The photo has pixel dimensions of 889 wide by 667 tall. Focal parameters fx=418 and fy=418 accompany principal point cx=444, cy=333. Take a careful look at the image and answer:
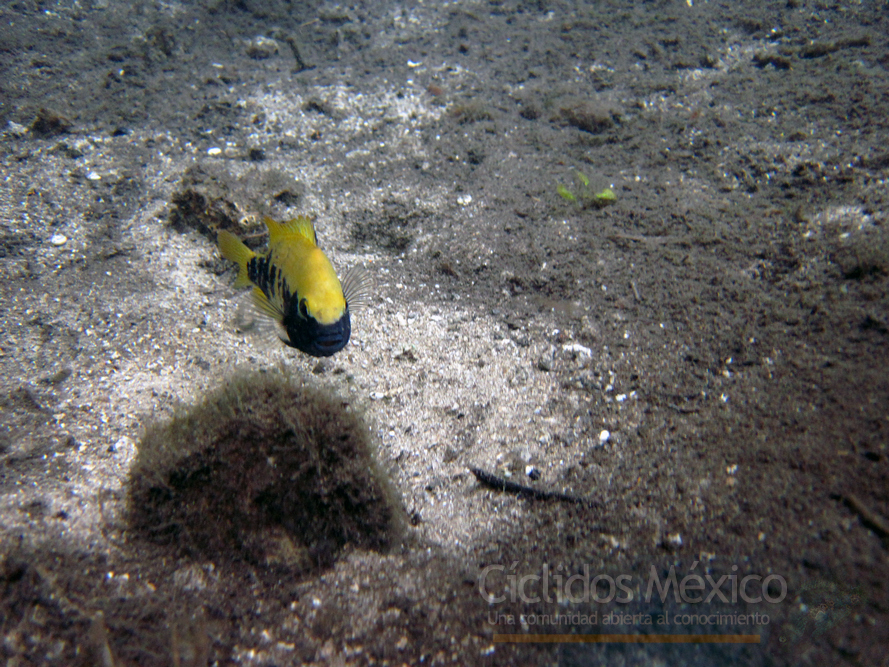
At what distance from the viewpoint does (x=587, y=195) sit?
189 inches

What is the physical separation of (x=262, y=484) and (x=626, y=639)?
210cm

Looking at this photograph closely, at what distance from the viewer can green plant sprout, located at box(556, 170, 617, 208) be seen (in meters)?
4.73

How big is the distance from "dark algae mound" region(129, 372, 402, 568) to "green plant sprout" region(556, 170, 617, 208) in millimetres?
3642

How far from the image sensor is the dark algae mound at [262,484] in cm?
247

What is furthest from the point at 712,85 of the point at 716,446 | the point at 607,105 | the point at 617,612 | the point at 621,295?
the point at 617,612

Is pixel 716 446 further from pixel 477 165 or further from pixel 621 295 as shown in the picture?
pixel 477 165

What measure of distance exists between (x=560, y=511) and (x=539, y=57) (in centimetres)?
804

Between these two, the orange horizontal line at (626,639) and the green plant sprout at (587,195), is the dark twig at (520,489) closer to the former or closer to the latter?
the orange horizontal line at (626,639)

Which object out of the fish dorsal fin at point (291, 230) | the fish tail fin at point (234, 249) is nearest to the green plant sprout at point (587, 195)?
the fish dorsal fin at point (291, 230)

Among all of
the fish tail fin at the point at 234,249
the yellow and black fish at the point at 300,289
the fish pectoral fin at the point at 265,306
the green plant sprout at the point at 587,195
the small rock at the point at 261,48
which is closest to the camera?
the yellow and black fish at the point at 300,289

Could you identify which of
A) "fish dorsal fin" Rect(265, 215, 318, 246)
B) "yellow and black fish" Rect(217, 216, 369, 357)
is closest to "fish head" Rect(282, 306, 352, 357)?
"yellow and black fish" Rect(217, 216, 369, 357)

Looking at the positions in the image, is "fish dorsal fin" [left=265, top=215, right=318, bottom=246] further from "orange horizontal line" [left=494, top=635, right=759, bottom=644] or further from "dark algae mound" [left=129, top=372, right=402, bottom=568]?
"orange horizontal line" [left=494, top=635, right=759, bottom=644]

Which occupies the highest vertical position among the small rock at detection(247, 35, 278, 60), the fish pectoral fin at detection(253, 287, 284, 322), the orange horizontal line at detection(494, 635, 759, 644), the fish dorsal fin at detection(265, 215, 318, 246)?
the small rock at detection(247, 35, 278, 60)

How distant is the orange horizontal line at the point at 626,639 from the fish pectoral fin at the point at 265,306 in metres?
2.17
